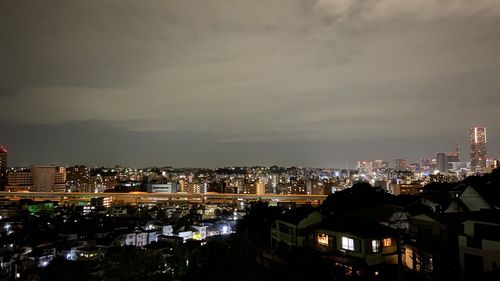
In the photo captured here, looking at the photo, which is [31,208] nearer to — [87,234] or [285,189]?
[87,234]

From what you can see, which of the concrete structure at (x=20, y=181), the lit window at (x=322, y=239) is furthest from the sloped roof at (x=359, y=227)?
the concrete structure at (x=20, y=181)

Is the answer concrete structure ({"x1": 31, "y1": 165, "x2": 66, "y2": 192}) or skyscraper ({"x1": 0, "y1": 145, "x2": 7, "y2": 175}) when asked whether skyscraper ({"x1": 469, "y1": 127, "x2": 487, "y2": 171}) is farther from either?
skyscraper ({"x1": 0, "y1": 145, "x2": 7, "y2": 175})

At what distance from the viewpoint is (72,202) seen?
72312 millimetres

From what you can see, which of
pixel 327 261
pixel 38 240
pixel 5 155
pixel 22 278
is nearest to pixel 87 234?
pixel 38 240

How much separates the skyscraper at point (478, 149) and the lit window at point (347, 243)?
94.7 metres

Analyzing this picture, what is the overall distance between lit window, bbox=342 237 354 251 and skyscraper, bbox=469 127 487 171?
3728 inches

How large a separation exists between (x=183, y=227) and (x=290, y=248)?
18.1 m

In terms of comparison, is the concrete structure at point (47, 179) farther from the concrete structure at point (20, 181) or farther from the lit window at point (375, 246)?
the lit window at point (375, 246)

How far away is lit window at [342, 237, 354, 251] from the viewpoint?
39.1 feet

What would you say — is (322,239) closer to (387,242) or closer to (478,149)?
(387,242)

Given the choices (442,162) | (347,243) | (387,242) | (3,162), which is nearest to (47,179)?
(3,162)

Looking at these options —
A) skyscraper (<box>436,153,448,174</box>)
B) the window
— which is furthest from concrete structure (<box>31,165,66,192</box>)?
skyscraper (<box>436,153,448,174</box>)

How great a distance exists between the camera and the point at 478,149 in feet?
319

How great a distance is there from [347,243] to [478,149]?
328 ft
